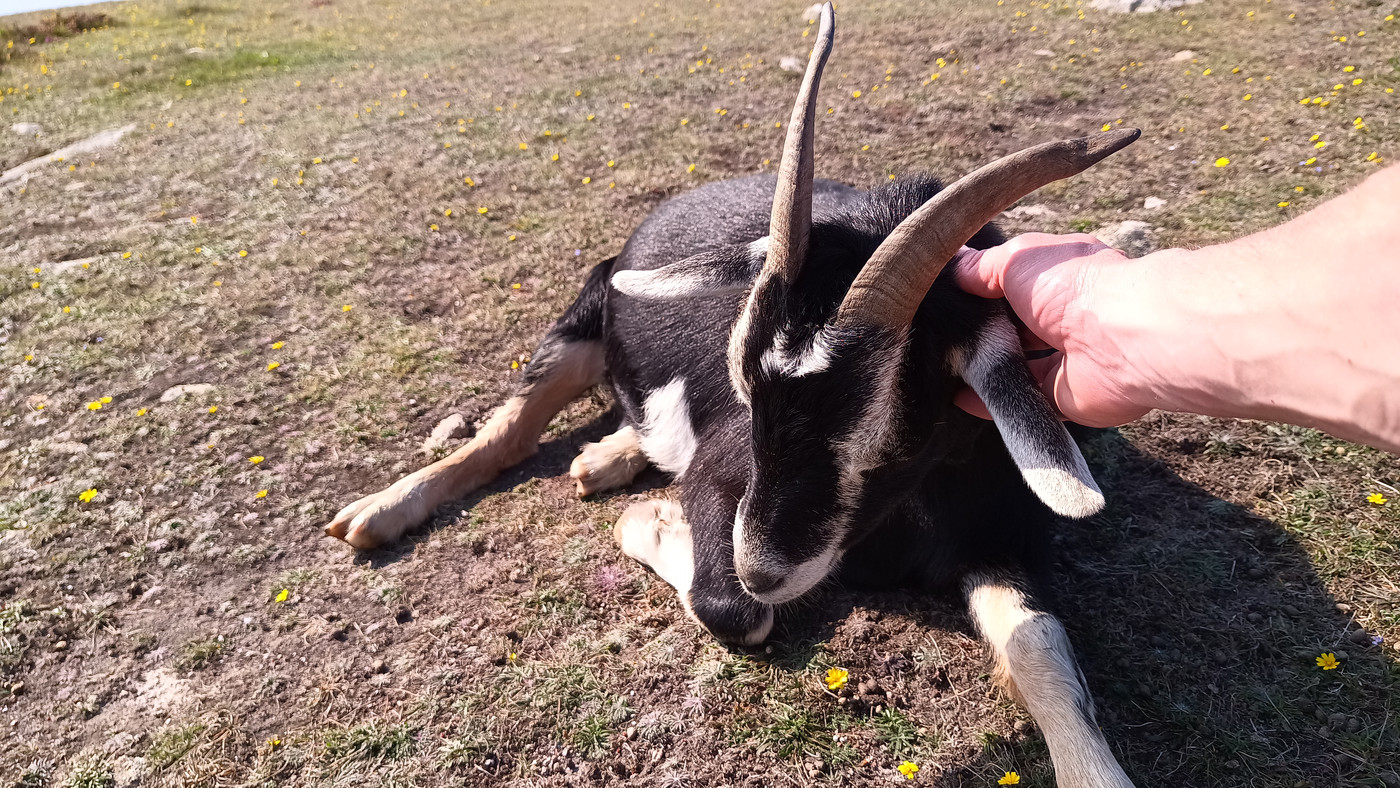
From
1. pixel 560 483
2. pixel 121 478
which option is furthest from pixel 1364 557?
pixel 121 478

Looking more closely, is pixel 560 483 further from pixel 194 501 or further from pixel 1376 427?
pixel 1376 427

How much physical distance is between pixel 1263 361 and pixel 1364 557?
2.08 m

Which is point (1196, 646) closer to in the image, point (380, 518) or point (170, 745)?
point (380, 518)

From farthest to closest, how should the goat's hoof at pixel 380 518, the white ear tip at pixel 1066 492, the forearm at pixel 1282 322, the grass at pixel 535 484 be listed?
the goat's hoof at pixel 380 518 → the grass at pixel 535 484 → the white ear tip at pixel 1066 492 → the forearm at pixel 1282 322

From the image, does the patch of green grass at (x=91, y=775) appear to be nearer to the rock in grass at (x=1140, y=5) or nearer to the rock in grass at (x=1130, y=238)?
the rock in grass at (x=1130, y=238)

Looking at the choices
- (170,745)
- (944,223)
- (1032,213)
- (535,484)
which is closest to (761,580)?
(944,223)

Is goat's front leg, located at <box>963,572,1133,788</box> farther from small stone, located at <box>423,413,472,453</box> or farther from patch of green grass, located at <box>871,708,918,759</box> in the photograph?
small stone, located at <box>423,413,472,453</box>

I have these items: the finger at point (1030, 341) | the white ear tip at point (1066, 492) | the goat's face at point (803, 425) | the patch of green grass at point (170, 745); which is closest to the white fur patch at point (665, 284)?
the goat's face at point (803, 425)

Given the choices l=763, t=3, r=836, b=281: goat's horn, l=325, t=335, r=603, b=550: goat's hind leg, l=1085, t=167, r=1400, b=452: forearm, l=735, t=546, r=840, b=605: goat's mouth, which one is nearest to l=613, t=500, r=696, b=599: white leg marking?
l=735, t=546, r=840, b=605: goat's mouth

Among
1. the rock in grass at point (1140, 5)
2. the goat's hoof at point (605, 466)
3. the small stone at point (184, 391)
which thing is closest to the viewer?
the goat's hoof at point (605, 466)

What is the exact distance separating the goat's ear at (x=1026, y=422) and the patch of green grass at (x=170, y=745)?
3.04 m

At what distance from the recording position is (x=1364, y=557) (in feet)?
9.95

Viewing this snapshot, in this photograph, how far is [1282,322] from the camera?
5.23 ft

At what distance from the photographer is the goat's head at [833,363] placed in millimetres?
1999
